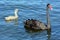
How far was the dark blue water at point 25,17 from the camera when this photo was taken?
56.0 ft

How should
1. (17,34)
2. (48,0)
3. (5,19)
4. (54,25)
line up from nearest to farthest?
(17,34)
(54,25)
(5,19)
(48,0)

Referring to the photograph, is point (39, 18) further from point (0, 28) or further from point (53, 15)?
point (0, 28)

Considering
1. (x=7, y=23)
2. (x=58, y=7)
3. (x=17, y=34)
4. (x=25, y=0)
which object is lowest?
(x=17, y=34)

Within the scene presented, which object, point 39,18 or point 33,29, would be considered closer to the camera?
point 33,29

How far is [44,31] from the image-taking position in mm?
18109

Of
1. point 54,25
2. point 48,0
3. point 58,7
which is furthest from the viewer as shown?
point 48,0

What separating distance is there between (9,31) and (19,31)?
0.53 metres

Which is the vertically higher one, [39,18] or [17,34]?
[39,18]

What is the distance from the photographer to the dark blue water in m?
17.1

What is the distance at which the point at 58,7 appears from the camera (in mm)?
22828

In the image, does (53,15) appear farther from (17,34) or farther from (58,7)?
(17,34)

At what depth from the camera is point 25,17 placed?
20.7 m

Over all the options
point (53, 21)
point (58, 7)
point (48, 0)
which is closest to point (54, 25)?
point (53, 21)

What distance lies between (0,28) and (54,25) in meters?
2.97
